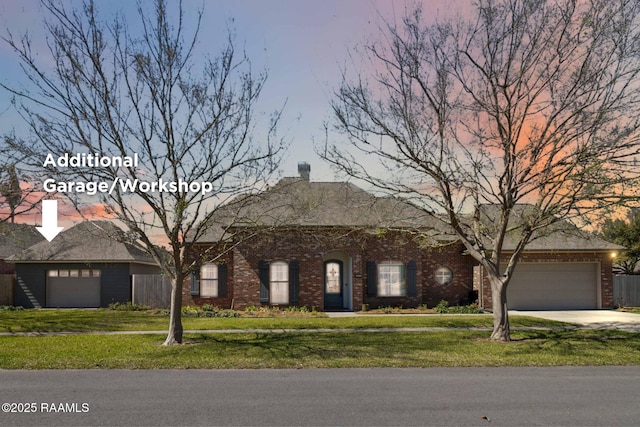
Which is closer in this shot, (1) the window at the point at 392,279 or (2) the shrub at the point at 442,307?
(2) the shrub at the point at 442,307

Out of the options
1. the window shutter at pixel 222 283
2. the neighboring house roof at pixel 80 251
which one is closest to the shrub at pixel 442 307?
the window shutter at pixel 222 283

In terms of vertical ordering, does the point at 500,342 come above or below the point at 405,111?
below

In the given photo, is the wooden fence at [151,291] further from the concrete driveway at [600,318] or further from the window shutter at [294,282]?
the concrete driveway at [600,318]

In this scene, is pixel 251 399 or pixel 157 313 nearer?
pixel 251 399

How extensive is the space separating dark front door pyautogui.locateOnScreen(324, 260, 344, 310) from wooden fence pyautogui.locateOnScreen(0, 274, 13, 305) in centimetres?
1728

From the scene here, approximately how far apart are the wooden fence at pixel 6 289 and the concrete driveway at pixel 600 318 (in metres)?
25.6

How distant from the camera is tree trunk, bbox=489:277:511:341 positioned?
677 inches

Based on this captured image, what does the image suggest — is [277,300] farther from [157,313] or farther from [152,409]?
[152,409]

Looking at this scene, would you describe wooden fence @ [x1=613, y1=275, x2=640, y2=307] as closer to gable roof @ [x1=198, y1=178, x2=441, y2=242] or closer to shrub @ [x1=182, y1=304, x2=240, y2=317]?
Answer: gable roof @ [x1=198, y1=178, x2=441, y2=242]

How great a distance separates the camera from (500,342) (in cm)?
1681

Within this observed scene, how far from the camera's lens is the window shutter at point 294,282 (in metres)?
27.5

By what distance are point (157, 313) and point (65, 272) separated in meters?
8.60

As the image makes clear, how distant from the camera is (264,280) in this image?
27625mm

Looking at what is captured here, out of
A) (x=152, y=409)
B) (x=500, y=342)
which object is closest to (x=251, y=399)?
(x=152, y=409)
